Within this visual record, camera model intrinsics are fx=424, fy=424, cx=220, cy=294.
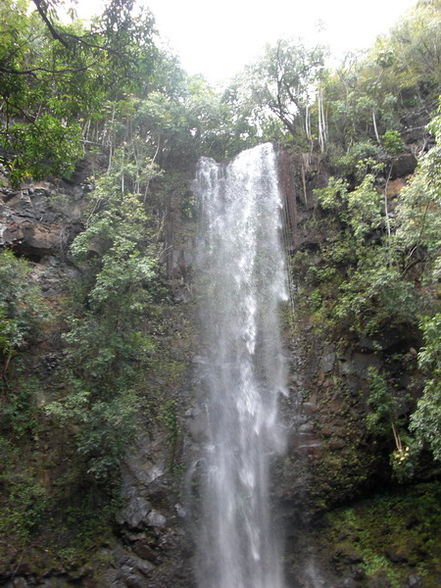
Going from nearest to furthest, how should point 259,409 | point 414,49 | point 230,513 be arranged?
1. point 230,513
2. point 259,409
3. point 414,49

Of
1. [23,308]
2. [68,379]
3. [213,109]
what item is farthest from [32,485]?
[213,109]

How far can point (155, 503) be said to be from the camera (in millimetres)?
8703

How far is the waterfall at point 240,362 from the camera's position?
8602 mm

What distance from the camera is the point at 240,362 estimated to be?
11641mm

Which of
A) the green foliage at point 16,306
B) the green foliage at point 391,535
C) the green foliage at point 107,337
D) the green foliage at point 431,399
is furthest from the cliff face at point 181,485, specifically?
the green foliage at point 431,399

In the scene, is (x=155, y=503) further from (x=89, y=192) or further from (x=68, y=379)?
(x=89, y=192)

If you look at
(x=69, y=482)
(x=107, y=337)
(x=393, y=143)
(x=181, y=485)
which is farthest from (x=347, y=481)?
(x=393, y=143)

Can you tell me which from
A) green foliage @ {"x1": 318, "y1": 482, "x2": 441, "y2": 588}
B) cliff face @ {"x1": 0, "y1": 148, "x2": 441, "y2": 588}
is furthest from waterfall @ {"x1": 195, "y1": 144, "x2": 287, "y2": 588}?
green foliage @ {"x1": 318, "y1": 482, "x2": 441, "y2": 588}

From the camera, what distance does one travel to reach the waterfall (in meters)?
8.60

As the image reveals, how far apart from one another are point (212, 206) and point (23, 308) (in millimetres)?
7748

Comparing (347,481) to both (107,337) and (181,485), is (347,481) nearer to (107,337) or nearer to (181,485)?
(181,485)

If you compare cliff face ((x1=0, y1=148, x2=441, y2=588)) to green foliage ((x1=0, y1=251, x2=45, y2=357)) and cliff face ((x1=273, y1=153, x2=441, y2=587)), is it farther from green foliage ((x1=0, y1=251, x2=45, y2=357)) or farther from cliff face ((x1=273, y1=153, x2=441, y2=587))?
green foliage ((x1=0, y1=251, x2=45, y2=357))

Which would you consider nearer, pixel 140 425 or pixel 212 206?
pixel 140 425

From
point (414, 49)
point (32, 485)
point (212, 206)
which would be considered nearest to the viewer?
point (32, 485)
